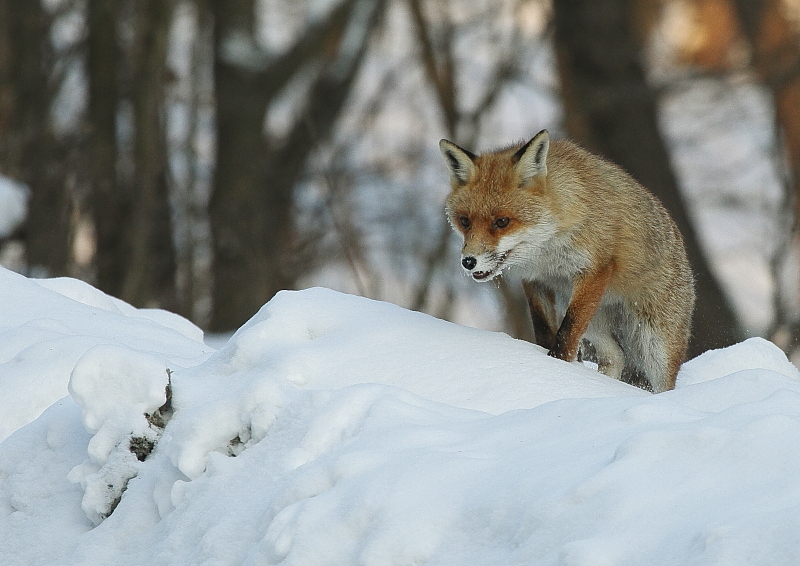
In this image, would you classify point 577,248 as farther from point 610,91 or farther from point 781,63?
point 781,63

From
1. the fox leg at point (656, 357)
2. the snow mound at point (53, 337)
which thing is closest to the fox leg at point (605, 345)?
the fox leg at point (656, 357)

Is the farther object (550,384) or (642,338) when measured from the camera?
(642,338)

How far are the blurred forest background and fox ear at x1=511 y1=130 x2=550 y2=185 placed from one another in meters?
6.48

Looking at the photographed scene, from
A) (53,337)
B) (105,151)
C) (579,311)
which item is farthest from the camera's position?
(105,151)

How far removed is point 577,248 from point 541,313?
607 millimetres

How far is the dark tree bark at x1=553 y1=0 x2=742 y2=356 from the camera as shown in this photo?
1418 cm

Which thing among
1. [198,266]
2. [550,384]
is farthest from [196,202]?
[550,384]

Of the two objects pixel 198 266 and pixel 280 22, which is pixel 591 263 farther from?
pixel 280 22

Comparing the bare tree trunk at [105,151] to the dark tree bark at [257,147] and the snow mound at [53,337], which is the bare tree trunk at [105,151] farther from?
the snow mound at [53,337]

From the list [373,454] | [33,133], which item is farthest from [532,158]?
[33,133]

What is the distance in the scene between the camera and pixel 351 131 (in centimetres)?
1783

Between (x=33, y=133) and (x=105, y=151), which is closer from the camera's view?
(x=33, y=133)

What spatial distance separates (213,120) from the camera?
1716cm

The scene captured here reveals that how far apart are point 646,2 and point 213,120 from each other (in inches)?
316
